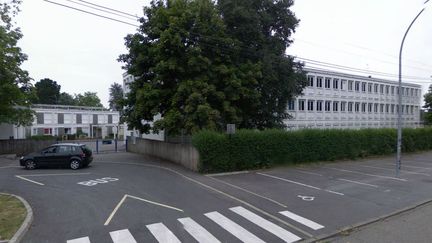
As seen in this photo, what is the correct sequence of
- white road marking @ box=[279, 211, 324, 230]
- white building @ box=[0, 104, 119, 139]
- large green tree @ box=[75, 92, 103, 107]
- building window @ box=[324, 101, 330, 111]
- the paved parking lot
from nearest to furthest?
the paved parking lot, white road marking @ box=[279, 211, 324, 230], building window @ box=[324, 101, 330, 111], white building @ box=[0, 104, 119, 139], large green tree @ box=[75, 92, 103, 107]

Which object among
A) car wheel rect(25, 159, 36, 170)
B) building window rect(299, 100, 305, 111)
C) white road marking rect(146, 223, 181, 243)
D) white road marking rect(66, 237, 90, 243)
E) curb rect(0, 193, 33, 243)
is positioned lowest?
car wheel rect(25, 159, 36, 170)

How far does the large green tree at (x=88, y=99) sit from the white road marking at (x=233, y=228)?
93.4 m

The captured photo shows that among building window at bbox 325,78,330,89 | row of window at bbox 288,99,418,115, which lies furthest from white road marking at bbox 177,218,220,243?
building window at bbox 325,78,330,89

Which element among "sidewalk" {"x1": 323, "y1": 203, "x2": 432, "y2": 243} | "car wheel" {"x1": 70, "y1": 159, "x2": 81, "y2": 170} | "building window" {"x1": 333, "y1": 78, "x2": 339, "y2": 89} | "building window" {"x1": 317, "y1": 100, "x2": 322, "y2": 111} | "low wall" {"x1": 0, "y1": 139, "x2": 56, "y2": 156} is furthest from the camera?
"building window" {"x1": 333, "y1": 78, "x2": 339, "y2": 89}

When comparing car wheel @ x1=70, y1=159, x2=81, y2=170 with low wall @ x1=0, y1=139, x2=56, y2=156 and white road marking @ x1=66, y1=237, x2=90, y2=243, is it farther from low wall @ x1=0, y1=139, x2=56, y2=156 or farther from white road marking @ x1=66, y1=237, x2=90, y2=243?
white road marking @ x1=66, y1=237, x2=90, y2=243

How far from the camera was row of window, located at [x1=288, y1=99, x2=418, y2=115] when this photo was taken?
5234cm

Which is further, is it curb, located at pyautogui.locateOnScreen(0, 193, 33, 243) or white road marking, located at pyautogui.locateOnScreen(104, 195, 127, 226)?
white road marking, located at pyautogui.locateOnScreen(104, 195, 127, 226)

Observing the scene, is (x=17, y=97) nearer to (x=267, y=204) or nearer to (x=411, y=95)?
(x=267, y=204)

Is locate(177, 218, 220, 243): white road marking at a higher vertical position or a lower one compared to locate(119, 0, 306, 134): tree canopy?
lower

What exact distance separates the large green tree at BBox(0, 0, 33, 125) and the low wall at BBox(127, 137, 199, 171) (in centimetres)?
1078

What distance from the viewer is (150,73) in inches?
981

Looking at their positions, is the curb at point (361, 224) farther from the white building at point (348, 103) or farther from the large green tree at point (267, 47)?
the white building at point (348, 103)

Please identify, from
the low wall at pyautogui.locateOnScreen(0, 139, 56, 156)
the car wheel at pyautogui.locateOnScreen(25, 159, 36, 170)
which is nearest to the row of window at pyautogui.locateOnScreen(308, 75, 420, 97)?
the low wall at pyautogui.locateOnScreen(0, 139, 56, 156)

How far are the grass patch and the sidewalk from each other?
7914mm
